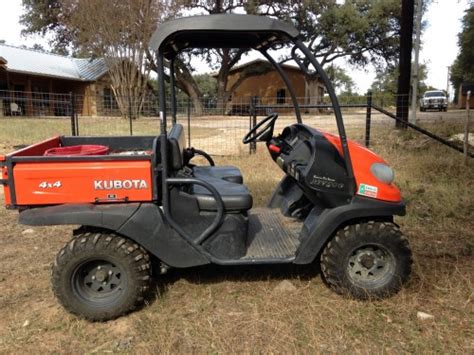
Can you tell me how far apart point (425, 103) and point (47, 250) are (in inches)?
1257

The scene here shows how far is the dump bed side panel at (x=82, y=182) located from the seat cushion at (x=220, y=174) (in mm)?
909

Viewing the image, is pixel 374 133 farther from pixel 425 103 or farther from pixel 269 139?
pixel 425 103

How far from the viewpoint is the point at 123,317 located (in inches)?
116

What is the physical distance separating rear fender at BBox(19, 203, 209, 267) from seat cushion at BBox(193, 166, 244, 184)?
0.89 metres

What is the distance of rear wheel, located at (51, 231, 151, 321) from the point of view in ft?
9.29

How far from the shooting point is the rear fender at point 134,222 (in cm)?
275

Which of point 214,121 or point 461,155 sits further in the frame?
point 214,121

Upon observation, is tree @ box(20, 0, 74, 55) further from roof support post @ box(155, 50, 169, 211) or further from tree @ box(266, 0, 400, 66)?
roof support post @ box(155, 50, 169, 211)

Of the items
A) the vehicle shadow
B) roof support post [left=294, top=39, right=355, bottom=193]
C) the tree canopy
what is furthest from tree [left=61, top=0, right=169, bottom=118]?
roof support post [left=294, top=39, right=355, bottom=193]

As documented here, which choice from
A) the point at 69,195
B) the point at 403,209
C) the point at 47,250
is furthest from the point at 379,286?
the point at 47,250

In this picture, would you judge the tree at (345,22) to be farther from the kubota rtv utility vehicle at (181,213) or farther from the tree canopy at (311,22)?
the kubota rtv utility vehicle at (181,213)

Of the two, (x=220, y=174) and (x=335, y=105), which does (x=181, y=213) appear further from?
(x=335, y=105)

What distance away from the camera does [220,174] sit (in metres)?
3.96

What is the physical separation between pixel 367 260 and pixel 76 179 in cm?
203
